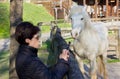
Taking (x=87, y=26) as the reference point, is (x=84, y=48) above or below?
below

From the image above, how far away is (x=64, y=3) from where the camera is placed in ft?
125

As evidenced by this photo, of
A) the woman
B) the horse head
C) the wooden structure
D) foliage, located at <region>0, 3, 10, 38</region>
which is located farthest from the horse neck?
the wooden structure

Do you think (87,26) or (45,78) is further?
(87,26)

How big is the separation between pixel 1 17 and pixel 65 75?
86.0ft

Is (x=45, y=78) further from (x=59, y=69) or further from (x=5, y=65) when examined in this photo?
(x=5, y=65)

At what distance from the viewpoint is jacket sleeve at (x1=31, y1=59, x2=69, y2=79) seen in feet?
10.1

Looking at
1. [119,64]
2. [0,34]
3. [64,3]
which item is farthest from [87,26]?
[64,3]

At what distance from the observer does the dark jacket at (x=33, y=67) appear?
307cm

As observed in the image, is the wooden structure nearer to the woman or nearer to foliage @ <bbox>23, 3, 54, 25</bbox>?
foliage @ <bbox>23, 3, 54, 25</bbox>

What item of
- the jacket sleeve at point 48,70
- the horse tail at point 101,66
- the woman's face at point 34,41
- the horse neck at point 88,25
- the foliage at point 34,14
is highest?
the woman's face at point 34,41

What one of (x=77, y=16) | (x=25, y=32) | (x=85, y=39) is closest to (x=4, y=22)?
(x=85, y=39)

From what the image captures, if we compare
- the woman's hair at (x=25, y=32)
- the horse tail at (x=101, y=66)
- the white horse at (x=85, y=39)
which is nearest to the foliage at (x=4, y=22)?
the horse tail at (x=101, y=66)

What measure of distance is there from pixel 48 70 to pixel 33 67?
0.50ft

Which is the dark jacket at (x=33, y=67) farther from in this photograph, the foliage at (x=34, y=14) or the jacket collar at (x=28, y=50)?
the foliage at (x=34, y=14)
